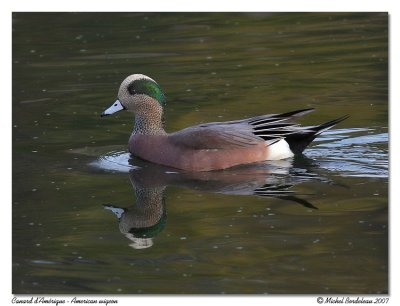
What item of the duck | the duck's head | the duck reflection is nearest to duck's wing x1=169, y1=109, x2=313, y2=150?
the duck

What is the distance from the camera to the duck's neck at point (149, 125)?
384 inches

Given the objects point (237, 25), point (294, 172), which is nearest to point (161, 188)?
point (294, 172)

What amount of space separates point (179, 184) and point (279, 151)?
3.79 feet

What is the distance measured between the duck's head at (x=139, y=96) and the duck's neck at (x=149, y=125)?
0.05m

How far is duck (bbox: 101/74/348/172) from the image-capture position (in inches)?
362

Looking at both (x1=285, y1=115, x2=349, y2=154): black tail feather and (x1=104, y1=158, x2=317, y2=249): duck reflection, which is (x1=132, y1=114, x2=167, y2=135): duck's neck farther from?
(x1=285, y1=115, x2=349, y2=154): black tail feather

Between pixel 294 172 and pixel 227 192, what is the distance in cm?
82

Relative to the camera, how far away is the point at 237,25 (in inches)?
584

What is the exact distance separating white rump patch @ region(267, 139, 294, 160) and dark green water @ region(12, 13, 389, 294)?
15cm

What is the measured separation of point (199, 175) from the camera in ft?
29.7

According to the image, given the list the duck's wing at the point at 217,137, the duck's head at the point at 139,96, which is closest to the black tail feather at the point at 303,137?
the duck's wing at the point at 217,137

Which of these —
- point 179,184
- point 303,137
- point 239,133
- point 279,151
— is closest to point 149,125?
point 239,133

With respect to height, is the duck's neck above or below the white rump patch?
above

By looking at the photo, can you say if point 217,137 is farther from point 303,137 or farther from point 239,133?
point 303,137
